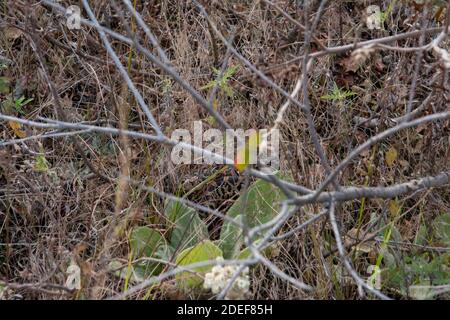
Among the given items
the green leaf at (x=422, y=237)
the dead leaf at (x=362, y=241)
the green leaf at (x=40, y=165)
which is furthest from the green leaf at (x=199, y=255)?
the green leaf at (x=422, y=237)

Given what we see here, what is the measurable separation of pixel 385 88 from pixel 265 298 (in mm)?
968

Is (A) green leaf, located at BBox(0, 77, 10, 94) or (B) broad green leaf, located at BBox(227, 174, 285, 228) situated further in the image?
(A) green leaf, located at BBox(0, 77, 10, 94)

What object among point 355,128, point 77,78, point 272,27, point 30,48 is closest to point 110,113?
point 77,78

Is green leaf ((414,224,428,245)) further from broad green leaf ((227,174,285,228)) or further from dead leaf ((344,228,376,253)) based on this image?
broad green leaf ((227,174,285,228))

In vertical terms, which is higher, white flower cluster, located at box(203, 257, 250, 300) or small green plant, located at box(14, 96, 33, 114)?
small green plant, located at box(14, 96, 33, 114)

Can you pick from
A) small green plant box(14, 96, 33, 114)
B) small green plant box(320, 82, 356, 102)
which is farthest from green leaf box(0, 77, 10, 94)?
small green plant box(320, 82, 356, 102)

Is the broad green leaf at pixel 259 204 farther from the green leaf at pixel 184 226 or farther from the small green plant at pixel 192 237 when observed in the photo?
the green leaf at pixel 184 226

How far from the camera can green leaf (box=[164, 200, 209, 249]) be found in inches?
101

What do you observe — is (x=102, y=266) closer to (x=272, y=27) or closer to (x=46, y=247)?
(x=46, y=247)

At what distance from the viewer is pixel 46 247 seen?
2578 mm

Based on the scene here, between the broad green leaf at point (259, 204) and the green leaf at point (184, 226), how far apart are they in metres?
0.12

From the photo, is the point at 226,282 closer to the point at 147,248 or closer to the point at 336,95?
the point at 147,248

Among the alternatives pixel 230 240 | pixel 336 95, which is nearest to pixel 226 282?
pixel 230 240

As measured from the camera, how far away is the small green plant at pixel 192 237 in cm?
238
